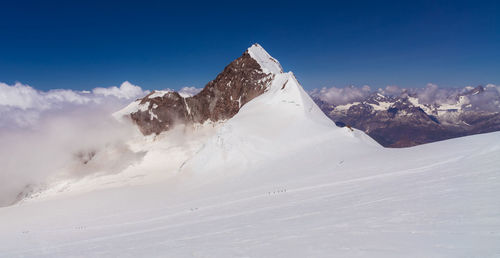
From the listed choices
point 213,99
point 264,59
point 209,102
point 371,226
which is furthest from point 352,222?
point 209,102

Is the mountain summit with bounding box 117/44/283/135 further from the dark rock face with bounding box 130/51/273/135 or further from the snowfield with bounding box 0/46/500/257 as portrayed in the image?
the snowfield with bounding box 0/46/500/257

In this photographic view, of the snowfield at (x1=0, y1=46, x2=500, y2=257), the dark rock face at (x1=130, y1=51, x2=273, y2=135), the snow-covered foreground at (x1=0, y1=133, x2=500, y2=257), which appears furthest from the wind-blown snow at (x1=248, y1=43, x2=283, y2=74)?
the snow-covered foreground at (x1=0, y1=133, x2=500, y2=257)

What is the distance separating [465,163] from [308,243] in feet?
36.0

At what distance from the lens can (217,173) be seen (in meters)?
36.2

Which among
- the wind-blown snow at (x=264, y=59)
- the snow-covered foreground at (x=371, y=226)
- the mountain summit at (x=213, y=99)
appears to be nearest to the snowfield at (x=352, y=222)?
the snow-covered foreground at (x=371, y=226)

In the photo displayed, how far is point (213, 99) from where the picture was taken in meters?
83.4

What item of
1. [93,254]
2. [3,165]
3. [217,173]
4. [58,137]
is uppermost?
[58,137]

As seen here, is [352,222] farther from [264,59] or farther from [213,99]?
[213,99]

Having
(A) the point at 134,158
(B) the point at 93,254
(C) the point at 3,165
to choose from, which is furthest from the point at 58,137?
(B) the point at 93,254

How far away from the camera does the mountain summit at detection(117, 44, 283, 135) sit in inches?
2995

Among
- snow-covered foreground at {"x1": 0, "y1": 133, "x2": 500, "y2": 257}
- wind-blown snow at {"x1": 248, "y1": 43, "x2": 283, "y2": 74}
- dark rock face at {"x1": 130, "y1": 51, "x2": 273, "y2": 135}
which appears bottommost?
snow-covered foreground at {"x1": 0, "y1": 133, "x2": 500, "y2": 257}

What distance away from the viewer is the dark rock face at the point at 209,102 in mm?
76188

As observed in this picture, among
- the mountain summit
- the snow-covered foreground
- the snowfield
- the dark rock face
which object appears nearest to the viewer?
the snow-covered foreground

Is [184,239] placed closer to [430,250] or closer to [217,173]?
[430,250]
